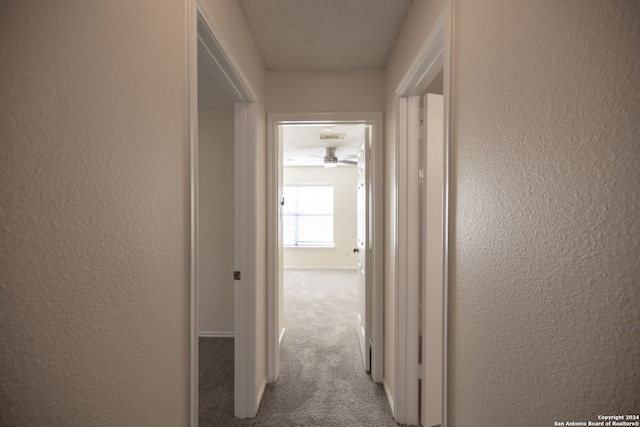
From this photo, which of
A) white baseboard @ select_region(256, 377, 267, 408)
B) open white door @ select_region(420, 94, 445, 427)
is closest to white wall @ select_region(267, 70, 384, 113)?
open white door @ select_region(420, 94, 445, 427)

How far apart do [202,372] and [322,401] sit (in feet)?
3.60

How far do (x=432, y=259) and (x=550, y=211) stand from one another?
1.28 m

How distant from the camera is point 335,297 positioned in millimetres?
5113

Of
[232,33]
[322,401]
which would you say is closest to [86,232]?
[232,33]

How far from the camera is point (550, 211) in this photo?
0.65 m

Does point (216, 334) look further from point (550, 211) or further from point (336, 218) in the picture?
point (336, 218)

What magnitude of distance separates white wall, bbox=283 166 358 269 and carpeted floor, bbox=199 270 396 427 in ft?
10.6

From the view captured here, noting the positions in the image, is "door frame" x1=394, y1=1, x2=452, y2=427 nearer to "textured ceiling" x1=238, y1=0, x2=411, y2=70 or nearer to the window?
"textured ceiling" x1=238, y1=0, x2=411, y2=70

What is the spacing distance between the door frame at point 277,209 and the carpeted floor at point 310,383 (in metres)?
0.25

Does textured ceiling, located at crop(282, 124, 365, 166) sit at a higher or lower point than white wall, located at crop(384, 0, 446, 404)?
higher

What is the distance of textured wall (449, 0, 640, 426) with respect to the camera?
0.51 meters

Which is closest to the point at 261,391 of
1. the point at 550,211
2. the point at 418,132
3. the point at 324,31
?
the point at 418,132

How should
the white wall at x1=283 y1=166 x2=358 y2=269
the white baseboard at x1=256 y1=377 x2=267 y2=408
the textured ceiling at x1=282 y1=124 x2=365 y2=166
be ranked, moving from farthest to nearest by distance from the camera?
1. the white wall at x1=283 y1=166 x2=358 y2=269
2. the textured ceiling at x1=282 y1=124 x2=365 y2=166
3. the white baseboard at x1=256 y1=377 x2=267 y2=408

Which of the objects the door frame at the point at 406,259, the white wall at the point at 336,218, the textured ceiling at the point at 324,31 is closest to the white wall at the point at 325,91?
the textured ceiling at the point at 324,31
